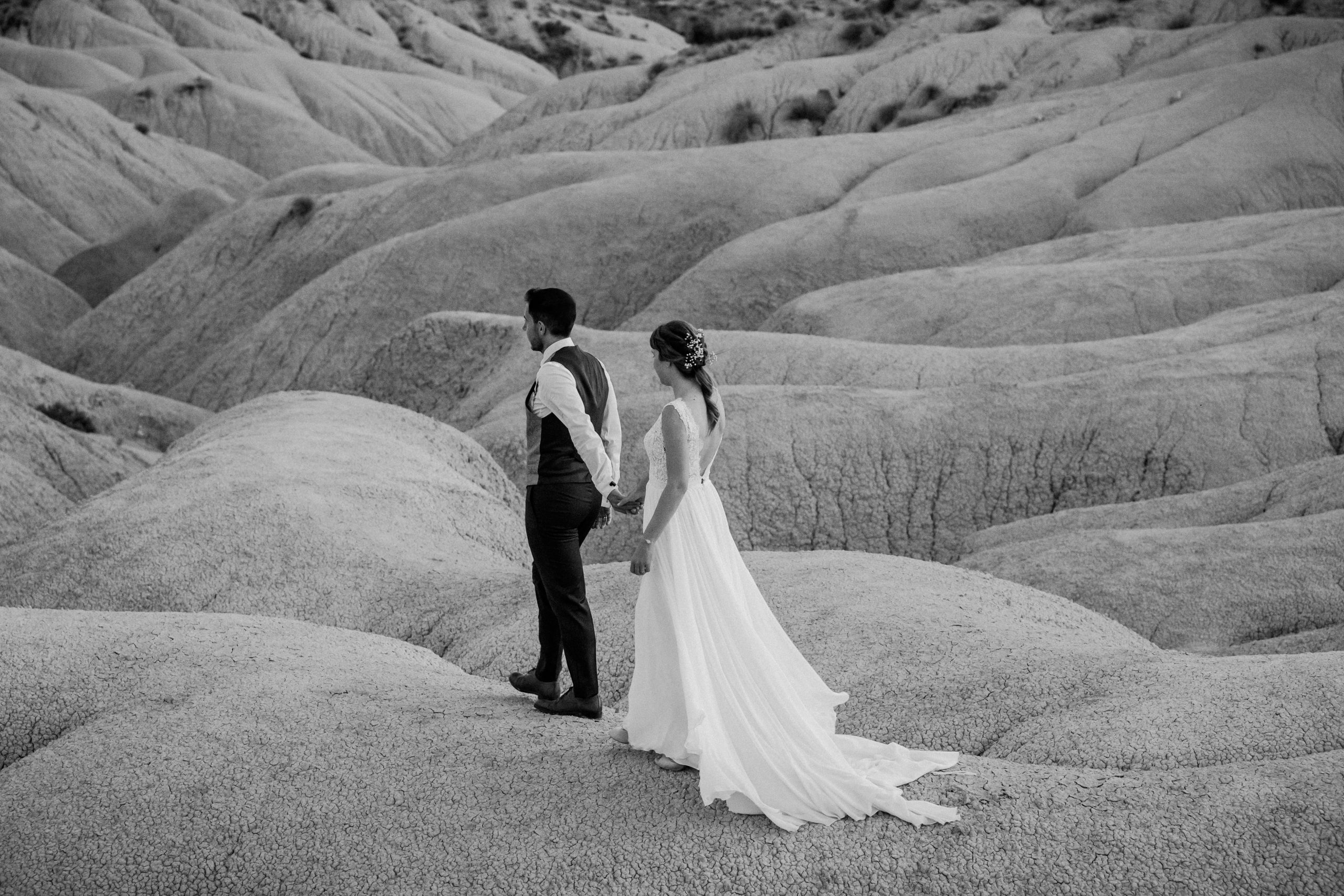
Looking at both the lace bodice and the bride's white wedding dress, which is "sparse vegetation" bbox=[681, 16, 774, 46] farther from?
the bride's white wedding dress

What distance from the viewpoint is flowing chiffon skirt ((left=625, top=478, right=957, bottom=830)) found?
6.19 metres

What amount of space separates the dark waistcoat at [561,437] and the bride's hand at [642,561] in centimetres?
75

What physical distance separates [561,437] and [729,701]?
1672 millimetres

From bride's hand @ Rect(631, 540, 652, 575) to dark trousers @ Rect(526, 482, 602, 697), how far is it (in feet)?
2.24

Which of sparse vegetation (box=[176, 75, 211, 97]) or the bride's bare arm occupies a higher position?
sparse vegetation (box=[176, 75, 211, 97])

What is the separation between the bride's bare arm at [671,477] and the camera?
249 inches

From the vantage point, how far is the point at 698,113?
5378cm

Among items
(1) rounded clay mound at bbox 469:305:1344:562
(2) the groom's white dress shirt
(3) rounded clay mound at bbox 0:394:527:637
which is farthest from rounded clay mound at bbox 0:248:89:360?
(2) the groom's white dress shirt

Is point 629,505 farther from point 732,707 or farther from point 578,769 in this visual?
point 578,769

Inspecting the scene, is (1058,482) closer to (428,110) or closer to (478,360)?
(478,360)

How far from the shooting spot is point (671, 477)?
635 centimetres

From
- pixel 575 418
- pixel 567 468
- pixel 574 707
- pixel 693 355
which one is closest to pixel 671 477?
pixel 693 355

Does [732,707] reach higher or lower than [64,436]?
higher

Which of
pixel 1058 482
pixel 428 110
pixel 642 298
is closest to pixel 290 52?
pixel 428 110
